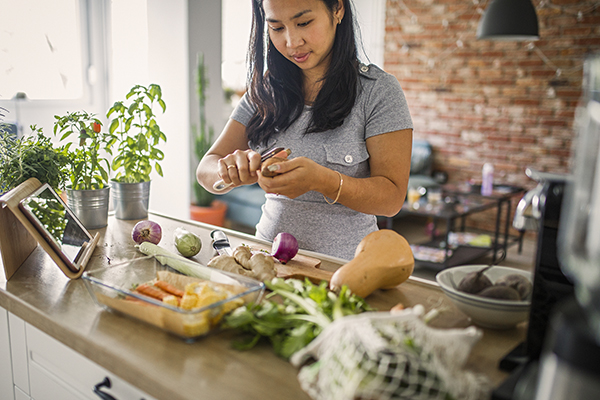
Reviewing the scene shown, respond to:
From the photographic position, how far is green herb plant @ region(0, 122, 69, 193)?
1.22 meters

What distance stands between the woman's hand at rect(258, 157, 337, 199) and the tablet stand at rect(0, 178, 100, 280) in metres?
0.48

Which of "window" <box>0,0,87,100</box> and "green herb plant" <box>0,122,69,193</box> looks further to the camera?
"window" <box>0,0,87,100</box>

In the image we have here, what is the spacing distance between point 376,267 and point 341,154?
0.50 m

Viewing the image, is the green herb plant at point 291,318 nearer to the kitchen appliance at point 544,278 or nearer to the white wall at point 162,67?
the kitchen appliance at point 544,278

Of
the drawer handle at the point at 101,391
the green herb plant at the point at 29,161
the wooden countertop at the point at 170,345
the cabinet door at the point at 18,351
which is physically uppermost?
the green herb plant at the point at 29,161

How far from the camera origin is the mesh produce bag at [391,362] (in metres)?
0.57

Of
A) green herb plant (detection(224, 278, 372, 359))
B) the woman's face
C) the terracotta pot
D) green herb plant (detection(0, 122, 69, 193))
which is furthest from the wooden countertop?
the terracotta pot

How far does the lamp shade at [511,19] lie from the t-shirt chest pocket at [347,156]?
2.67 m

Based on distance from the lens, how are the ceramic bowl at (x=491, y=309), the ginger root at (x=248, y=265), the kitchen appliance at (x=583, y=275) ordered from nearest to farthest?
the kitchen appliance at (x=583, y=275) < the ceramic bowl at (x=491, y=309) < the ginger root at (x=248, y=265)

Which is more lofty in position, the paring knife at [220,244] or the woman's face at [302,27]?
the woman's face at [302,27]

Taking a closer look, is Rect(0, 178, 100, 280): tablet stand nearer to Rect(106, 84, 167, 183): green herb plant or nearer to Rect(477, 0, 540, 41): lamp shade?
Rect(106, 84, 167, 183): green herb plant

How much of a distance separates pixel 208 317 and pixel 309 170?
452 mm

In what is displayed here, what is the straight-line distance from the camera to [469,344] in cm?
63

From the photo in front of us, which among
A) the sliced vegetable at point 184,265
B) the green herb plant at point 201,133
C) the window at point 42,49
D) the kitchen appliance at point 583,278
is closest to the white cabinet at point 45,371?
the sliced vegetable at point 184,265
